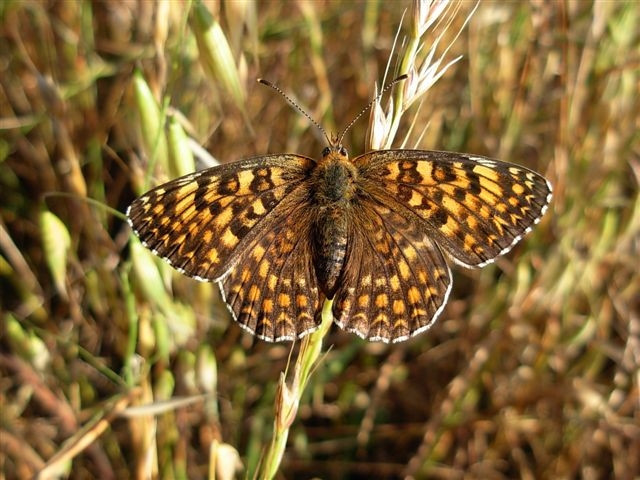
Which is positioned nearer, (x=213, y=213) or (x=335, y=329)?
(x=213, y=213)

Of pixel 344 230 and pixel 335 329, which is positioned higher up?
pixel 344 230

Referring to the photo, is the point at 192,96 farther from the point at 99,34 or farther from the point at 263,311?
the point at 99,34

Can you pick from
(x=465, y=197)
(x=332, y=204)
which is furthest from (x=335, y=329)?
(x=465, y=197)

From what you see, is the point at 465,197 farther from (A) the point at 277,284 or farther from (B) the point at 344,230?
(A) the point at 277,284

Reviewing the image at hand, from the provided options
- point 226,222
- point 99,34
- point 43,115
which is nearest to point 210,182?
point 226,222

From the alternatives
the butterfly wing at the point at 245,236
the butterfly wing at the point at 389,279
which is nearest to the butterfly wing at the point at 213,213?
the butterfly wing at the point at 245,236

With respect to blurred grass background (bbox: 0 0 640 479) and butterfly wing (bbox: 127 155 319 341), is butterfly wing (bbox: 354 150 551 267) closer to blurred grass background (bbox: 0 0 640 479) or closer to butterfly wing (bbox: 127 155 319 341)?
butterfly wing (bbox: 127 155 319 341)

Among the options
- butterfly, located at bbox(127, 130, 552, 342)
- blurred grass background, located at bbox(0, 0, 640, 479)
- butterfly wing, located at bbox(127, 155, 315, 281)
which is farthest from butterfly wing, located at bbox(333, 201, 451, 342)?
blurred grass background, located at bbox(0, 0, 640, 479)

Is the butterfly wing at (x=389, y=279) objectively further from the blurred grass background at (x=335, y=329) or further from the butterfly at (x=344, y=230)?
the blurred grass background at (x=335, y=329)
